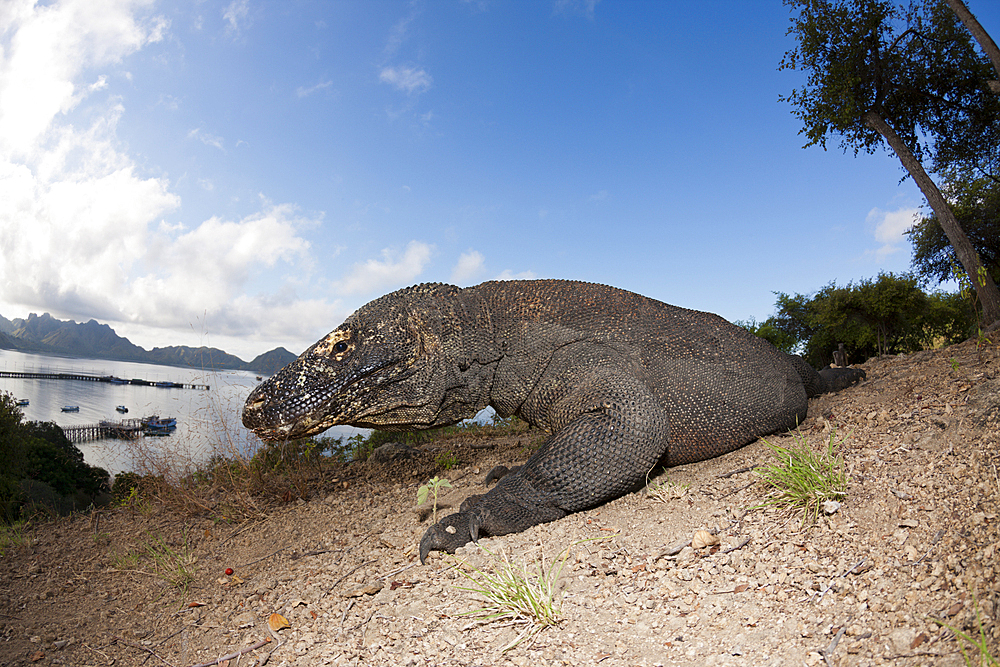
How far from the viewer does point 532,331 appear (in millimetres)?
4688

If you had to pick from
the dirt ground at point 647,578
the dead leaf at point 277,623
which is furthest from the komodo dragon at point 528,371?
the dead leaf at point 277,623

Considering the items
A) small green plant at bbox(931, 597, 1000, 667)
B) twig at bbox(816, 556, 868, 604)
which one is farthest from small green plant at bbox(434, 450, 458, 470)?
small green plant at bbox(931, 597, 1000, 667)

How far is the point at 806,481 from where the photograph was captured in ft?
10.8

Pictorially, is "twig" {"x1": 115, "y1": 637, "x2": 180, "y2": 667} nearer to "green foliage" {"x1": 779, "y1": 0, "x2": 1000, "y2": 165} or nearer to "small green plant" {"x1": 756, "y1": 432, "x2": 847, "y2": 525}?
"small green plant" {"x1": 756, "y1": 432, "x2": 847, "y2": 525}

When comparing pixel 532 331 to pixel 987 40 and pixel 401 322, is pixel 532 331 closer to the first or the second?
pixel 401 322

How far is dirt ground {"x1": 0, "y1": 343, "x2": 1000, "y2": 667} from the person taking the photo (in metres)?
2.39

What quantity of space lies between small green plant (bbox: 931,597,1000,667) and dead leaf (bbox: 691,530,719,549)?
114 cm

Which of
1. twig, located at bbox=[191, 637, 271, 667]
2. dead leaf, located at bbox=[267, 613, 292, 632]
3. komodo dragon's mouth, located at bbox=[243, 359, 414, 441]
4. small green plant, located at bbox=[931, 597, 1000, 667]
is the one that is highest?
komodo dragon's mouth, located at bbox=[243, 359, 414, 441]

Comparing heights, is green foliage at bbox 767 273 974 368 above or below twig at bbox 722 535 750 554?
above

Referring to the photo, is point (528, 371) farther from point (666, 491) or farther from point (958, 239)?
point (958, 239)

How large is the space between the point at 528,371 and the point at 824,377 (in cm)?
401

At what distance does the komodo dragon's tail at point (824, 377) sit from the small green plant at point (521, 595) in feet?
13.1

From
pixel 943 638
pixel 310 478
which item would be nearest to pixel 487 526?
pixel 943 638

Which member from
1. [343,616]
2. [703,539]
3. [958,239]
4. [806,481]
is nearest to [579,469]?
[703,539]
